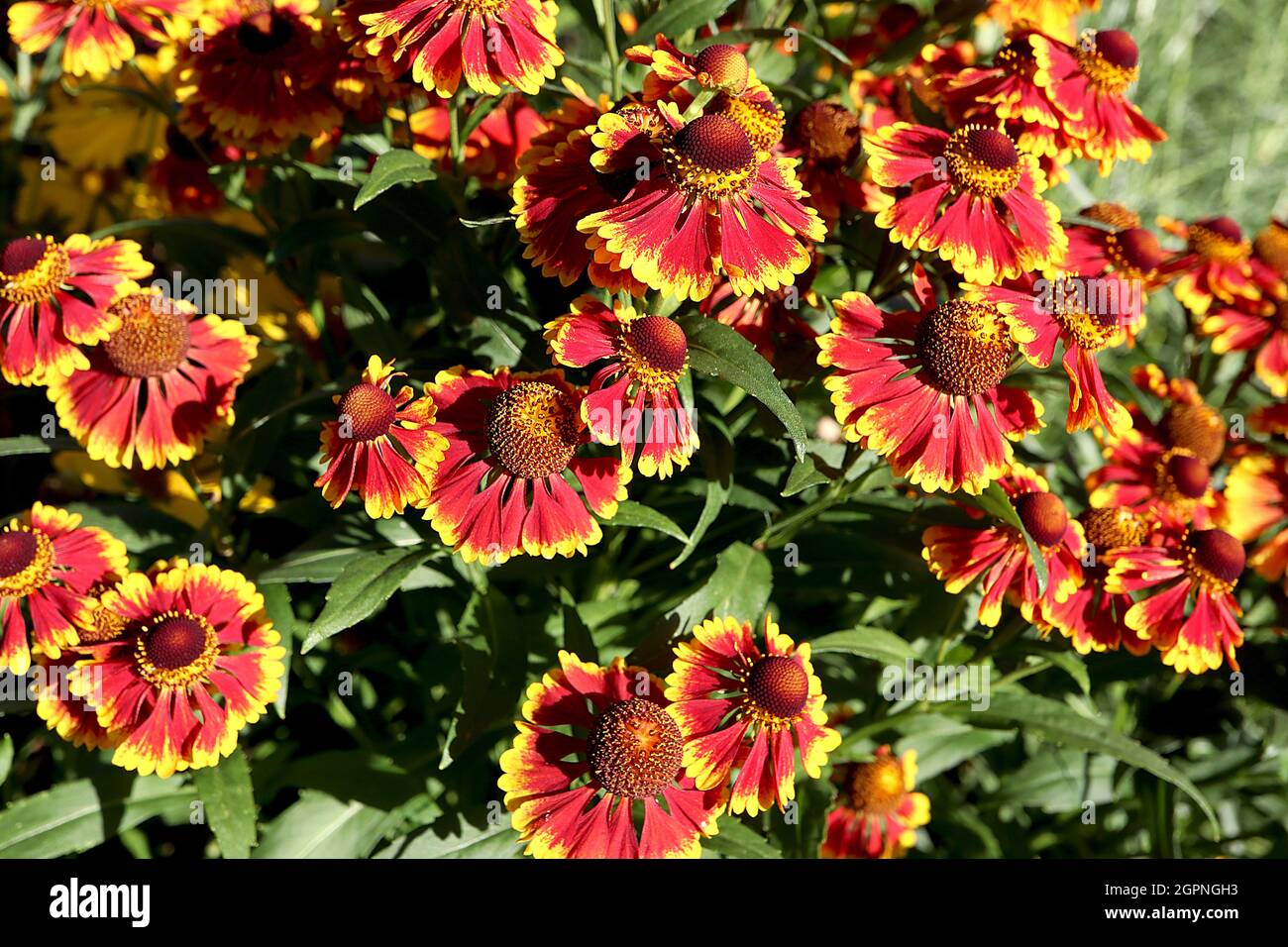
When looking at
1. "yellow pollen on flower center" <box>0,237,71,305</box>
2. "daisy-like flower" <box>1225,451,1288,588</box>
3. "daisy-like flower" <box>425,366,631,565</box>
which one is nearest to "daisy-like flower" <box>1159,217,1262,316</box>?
"daisy-like flower" <box>1225,451,1288,588</box>

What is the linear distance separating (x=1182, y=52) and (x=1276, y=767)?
133 inches

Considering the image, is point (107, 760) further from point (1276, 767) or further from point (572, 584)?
point (1276, 767)

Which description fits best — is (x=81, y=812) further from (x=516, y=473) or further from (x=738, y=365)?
(x=738, y=365)

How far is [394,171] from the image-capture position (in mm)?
1412

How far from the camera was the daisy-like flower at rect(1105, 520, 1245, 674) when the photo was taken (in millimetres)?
1548

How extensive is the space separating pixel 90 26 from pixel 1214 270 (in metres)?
2.03

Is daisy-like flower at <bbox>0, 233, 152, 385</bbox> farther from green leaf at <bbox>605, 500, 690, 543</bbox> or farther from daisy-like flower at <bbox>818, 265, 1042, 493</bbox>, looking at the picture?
daisy-like flower at <bbox>818, 265, 1042, 493</bbox>

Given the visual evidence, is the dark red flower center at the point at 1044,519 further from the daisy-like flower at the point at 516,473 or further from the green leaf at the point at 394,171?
the green leaf at the point at 394,171

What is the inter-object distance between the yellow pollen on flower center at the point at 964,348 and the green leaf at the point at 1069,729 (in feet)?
2.08

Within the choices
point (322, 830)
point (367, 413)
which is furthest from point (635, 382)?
point (322, 830)

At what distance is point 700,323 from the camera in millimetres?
1377

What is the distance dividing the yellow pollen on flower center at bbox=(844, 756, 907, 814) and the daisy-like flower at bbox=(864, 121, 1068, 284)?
91cm
